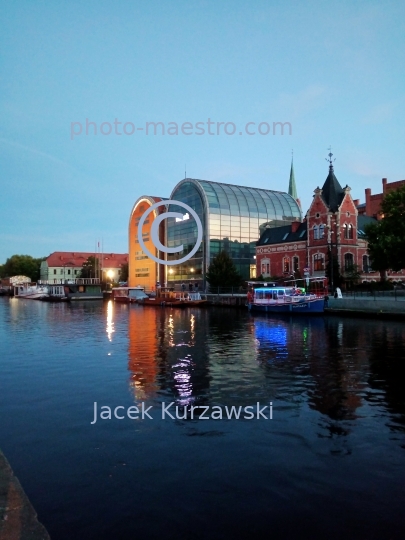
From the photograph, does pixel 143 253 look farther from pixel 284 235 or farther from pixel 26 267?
pixel 26 267

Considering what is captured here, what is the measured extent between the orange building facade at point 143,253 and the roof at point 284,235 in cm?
3634

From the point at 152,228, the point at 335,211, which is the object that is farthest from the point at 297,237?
the point at 152,228

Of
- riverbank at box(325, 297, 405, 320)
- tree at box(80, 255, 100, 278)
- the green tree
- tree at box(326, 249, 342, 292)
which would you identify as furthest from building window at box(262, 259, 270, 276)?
the green tree

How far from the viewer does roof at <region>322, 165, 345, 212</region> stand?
74.2m

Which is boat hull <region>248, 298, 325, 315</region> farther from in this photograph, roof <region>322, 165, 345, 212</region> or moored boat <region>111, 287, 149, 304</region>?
moored boat <region>111, 287, 149, 304</region>

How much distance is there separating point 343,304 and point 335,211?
23300 millimetres

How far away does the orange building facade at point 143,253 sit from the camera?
122 meters

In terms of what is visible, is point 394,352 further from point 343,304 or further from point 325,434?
point 343,304

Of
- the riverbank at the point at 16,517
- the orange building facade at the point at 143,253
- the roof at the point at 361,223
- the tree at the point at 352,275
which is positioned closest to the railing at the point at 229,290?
the tree at the point at 352,275

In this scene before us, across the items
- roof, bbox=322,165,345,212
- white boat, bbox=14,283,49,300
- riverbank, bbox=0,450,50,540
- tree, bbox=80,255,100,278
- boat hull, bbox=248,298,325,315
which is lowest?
riverbank, bbox=0,450,50,540

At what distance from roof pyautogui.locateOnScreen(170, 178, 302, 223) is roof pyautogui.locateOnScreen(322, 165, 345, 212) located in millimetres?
28063

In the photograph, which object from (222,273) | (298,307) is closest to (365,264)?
(298,307)

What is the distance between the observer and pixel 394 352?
26906mm

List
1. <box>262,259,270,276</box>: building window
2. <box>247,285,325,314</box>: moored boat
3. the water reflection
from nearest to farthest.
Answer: the water reflection
<box>247,285,325,314</box>: moored boat
<box>262,259,270,276</box>: building window
